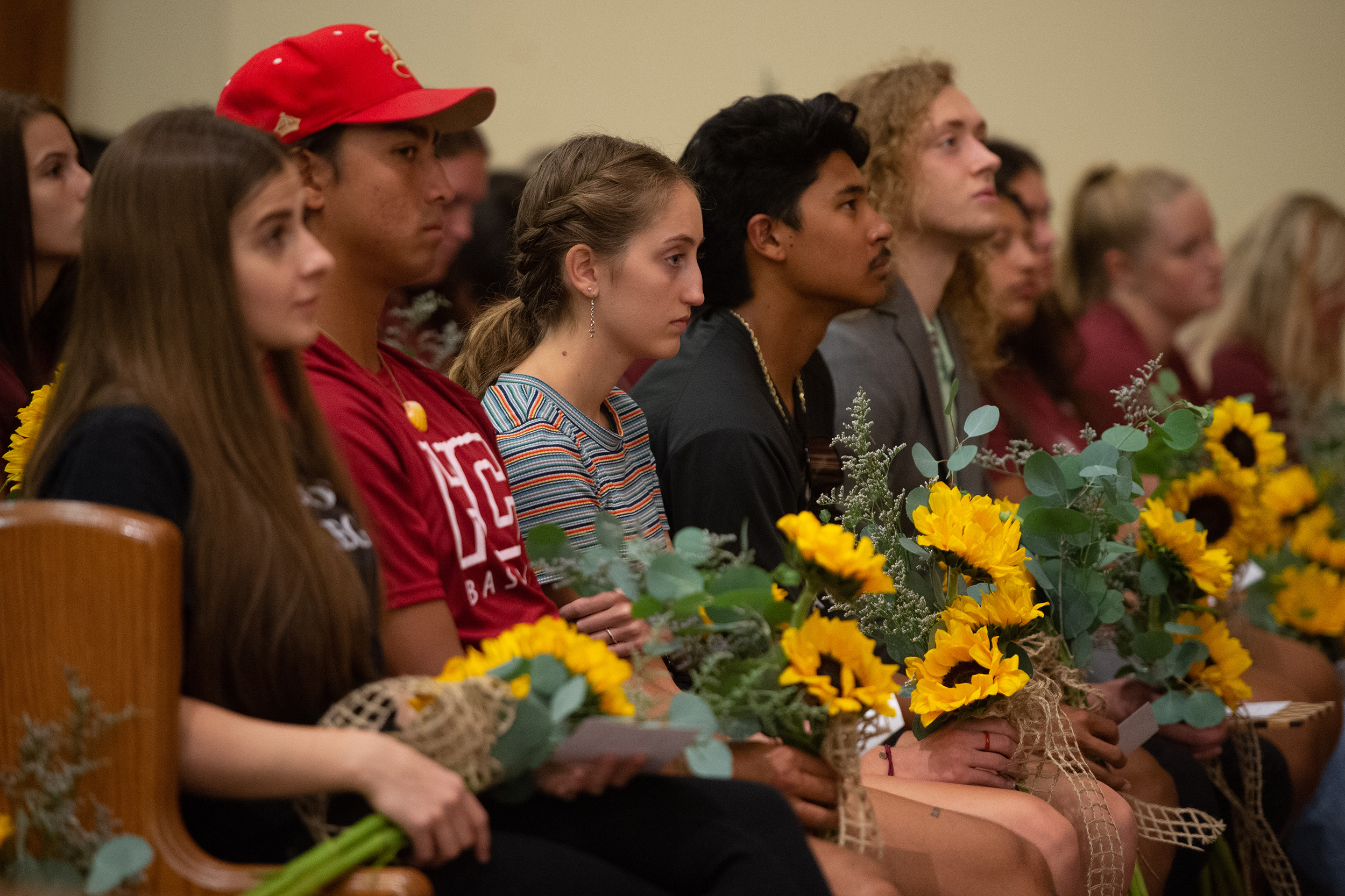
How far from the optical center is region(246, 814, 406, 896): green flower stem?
989 millimetres

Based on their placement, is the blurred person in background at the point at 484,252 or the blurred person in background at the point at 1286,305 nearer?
the blurred person in background at the point at 484,252

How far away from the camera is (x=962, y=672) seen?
1.65m

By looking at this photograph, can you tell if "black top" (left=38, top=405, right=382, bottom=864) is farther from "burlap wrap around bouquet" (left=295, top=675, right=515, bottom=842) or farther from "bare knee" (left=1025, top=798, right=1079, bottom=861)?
"bare knee" (left=1025, top=798, right=1079, bottom=861)

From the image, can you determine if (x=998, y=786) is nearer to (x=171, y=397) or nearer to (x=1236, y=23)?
(x=171, y=397)

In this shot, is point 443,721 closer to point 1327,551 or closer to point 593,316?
point 593,316

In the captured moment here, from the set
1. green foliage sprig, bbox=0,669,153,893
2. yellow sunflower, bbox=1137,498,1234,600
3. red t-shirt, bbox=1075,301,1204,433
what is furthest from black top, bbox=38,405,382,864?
red t-shirt, bbox=1075,301,1204,433

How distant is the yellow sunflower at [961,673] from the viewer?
1.61m

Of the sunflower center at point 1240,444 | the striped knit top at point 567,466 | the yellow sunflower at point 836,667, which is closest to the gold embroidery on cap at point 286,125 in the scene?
the striped knit top at point 567,466

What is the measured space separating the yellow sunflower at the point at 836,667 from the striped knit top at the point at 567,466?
39 cm

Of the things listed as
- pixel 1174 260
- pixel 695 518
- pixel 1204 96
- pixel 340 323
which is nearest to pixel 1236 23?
pixel 1204 96

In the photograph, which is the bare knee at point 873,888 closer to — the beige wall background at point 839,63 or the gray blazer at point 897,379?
the gray blazer at point 897,379

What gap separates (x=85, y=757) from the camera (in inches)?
40.6

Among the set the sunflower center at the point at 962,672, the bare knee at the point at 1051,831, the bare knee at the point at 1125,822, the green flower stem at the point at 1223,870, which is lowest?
the green flower stem at the point at 1223,870

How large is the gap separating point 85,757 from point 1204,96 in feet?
15.5
